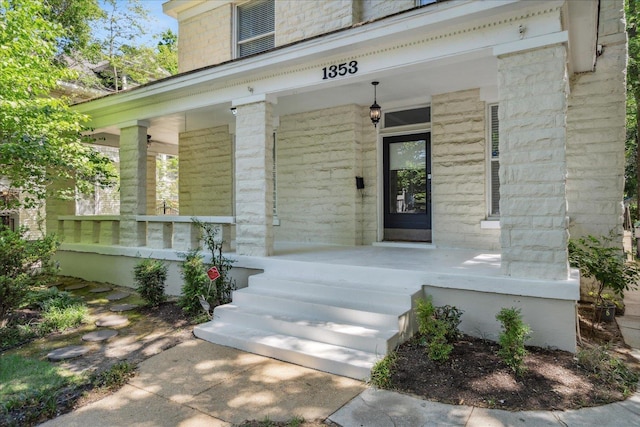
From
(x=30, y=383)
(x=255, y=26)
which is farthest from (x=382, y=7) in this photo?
(x=30, y=383)

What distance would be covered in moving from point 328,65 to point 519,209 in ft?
9.85

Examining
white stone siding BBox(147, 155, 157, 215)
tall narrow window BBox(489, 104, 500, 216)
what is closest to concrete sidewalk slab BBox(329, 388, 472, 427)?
tall narrow window BBox(489, 104, 500, 216)

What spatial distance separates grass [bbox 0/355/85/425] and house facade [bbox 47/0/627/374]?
7.64 ft

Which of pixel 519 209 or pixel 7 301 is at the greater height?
pixel 519 209

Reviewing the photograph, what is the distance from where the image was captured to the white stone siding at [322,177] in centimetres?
721

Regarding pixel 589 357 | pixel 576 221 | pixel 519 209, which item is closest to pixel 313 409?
pixel 589 357

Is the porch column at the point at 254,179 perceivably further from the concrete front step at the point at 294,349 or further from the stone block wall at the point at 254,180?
the concrete front step at the point at 294,349

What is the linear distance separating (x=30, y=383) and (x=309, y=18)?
7.11m

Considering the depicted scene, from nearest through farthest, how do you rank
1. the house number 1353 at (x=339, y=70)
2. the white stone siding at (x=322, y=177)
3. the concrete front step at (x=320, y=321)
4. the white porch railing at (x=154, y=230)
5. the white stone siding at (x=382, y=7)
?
the concrete front step at (x=320, y=321) < the house number 1353 at (x=339, y=70) < the white porch railing at (x=154, y=230) < the white stone siding at (x=382, y=7) < the white stone siding at (x=322, y=177)

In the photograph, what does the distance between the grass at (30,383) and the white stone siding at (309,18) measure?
637cm

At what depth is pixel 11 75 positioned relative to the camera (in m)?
5.22

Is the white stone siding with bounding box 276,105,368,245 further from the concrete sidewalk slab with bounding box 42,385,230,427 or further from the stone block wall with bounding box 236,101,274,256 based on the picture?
the concrete sidewalk slab with bounding box 42,385,230,427

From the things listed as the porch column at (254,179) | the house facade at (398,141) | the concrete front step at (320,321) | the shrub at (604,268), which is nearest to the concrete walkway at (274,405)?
the concrete front step at (320,321)

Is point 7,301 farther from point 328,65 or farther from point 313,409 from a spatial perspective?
point 328,65
